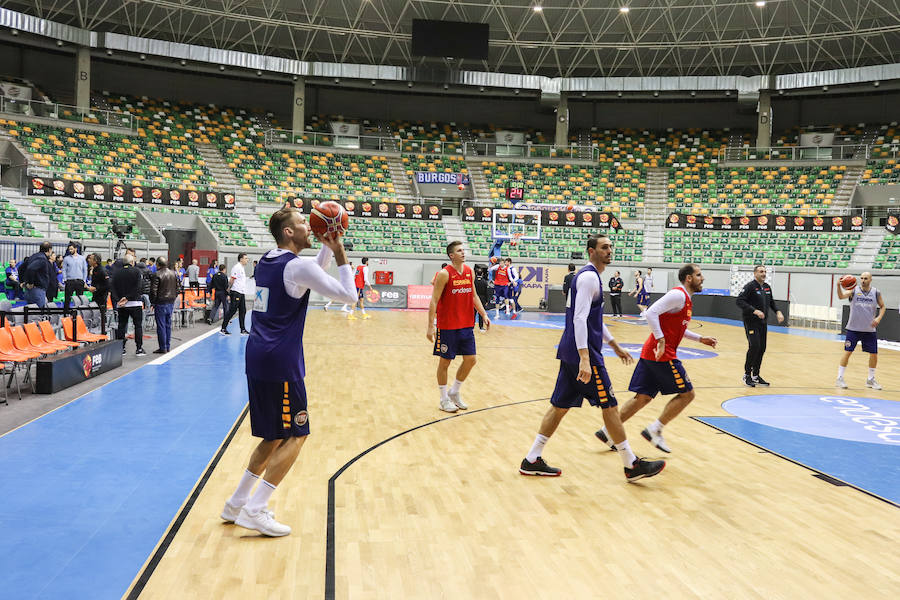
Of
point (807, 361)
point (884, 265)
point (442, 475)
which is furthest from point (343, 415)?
point (884, 265)

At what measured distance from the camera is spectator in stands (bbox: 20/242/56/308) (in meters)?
12.1

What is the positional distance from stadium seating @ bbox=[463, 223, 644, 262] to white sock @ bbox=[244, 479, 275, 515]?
27.0 meters

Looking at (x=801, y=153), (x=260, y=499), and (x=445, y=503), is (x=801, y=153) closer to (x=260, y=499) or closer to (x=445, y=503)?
(x=445, y=503)

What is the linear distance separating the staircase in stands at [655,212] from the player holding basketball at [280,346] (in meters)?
29.2

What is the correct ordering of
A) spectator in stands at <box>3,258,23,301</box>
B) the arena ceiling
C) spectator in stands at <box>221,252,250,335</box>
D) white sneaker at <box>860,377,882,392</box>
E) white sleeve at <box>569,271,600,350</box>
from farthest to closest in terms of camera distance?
the arena ceiling < spectator in stands at <box>3,258,23,301</box> < spectator in stands at <box>221,252,250,335</box> < white sneaker at <box>860,377,882,392</box> < white sleeve at <box>569,271,600,350</box>

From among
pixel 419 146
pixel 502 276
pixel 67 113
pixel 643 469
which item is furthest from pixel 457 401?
pixel 67 113

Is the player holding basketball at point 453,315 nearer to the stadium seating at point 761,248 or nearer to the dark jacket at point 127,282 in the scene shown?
the dark jacket at point 127,282

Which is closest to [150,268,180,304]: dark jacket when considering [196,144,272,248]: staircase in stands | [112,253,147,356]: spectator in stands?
[112,253,147,356]: spectator in stands

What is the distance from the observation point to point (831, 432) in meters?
7.02

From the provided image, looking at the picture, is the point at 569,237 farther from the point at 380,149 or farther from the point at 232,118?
the point at 232,118

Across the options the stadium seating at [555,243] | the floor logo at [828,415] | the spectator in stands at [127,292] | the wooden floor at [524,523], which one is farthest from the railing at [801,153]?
the spectator in stands at [127,292]

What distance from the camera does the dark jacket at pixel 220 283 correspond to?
15633 millimetres

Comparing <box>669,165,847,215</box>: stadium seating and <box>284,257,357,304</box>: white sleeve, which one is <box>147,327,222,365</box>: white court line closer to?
<box>284,257,357,304</box>: white sleeve

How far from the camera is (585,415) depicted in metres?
7.66
